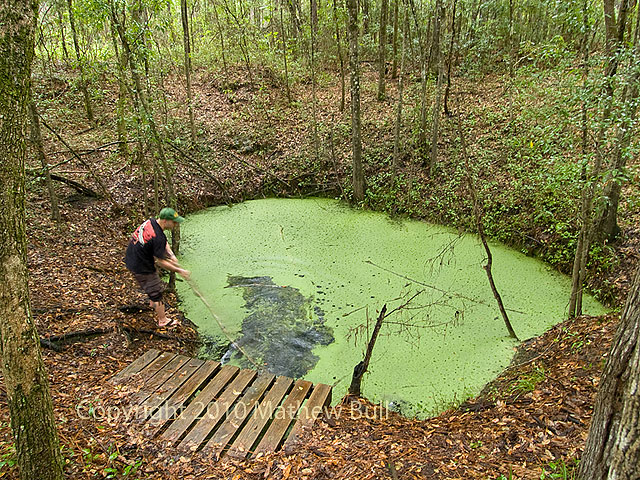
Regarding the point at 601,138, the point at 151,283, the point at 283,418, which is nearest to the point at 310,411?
the point at 283,418

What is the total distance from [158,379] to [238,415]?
899mm

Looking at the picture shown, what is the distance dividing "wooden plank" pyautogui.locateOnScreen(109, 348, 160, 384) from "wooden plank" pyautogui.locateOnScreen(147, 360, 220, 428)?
51 cm

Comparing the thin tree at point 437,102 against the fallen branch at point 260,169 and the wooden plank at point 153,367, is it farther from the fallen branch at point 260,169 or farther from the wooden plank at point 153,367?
the wooden plank at point 153,367

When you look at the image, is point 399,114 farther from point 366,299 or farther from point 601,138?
point 601,138

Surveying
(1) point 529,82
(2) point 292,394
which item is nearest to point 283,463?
(2) point 292,394

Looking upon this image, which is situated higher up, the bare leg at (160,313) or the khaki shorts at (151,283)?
the khaki shorts at (151,283)

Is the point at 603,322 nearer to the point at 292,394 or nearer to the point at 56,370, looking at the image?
the point at 292,394

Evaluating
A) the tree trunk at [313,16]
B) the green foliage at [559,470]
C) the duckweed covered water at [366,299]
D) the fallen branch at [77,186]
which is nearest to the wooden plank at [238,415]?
the duckweed covered water at [366,299]

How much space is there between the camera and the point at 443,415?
10.5 ft

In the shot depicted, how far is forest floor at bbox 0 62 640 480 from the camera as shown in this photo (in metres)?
2.37

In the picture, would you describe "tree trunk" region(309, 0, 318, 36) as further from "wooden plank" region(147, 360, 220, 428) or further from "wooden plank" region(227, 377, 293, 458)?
"wooden plank" region(227, 377, 293, 458)

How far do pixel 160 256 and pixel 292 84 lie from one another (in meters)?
10.3

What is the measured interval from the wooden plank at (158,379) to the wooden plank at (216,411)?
56cm

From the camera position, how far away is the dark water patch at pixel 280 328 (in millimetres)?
4434
